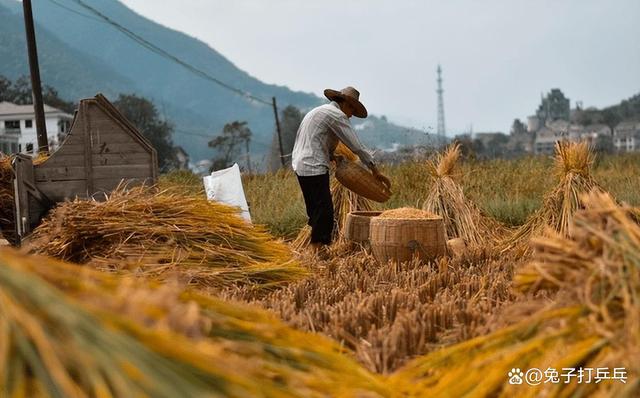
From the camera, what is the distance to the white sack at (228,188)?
6.15 m

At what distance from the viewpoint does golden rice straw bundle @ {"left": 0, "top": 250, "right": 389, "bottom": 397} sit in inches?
51.5

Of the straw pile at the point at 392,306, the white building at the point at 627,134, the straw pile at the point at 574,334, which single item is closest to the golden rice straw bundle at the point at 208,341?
the straw pile at the point at 574,334

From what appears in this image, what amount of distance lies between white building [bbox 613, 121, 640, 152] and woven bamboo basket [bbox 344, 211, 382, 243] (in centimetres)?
10692

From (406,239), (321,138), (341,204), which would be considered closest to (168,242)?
(406,239)

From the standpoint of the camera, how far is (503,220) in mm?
7617

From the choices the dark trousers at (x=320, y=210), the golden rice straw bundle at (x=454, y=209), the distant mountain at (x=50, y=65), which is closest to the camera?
the dark trousers at (x=320, y=210)

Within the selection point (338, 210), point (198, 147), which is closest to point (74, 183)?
point (338, 210)

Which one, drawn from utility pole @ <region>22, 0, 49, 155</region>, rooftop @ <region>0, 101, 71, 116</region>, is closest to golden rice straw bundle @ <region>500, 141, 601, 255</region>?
utility pole @ <region>22, 0, 49, 155</region>

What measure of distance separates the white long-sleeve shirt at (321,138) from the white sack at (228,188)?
2.35 ft

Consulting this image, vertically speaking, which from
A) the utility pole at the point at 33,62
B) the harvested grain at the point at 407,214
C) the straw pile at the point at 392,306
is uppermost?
the utility pole at the point at 33,62

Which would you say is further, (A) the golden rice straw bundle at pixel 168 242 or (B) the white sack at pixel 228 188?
(B) the white sack at pixel 228 188

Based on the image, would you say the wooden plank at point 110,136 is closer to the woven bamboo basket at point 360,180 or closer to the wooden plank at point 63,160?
the wooden plank at point 63,160

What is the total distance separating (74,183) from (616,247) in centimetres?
471

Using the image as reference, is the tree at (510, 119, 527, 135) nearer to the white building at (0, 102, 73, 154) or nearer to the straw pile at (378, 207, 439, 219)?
the white building at (0, 102, 73, 154)
